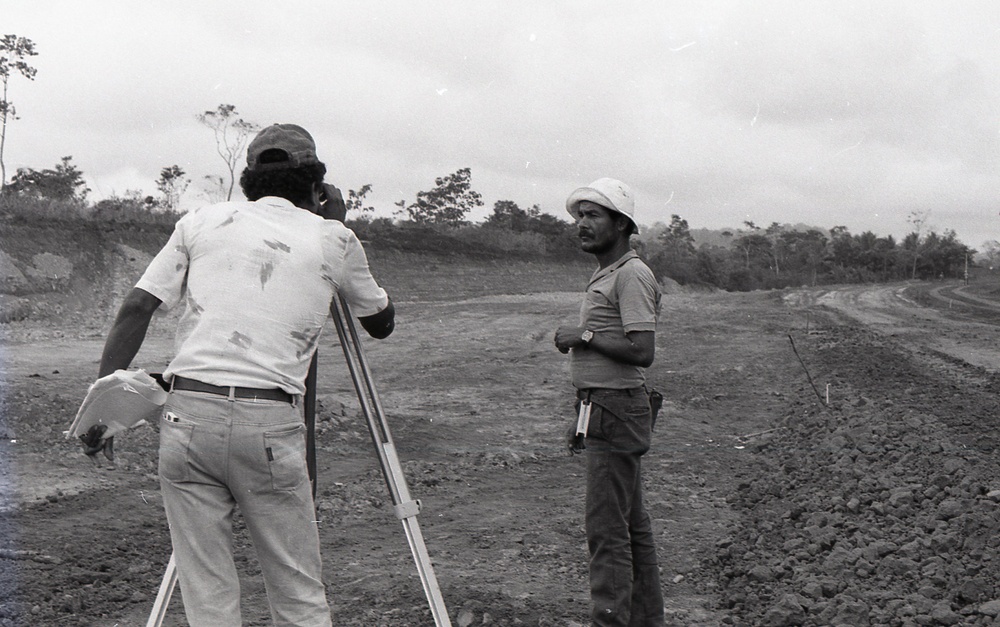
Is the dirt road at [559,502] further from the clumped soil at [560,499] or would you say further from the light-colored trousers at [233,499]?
the light-colored trousers at [233,499]

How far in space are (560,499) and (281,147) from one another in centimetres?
423

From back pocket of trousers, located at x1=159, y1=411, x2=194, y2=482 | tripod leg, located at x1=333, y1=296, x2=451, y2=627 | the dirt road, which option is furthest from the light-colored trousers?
the dirt road

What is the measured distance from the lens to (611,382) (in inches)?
124

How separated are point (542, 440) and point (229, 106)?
2385cm

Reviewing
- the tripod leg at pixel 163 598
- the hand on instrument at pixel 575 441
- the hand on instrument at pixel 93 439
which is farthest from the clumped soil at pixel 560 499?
the hand on instrument at pixel 93 439

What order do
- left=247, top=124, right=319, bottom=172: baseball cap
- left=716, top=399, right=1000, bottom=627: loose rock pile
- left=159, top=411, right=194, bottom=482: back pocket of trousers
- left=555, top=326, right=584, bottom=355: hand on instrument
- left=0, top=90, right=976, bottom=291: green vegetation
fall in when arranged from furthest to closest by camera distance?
left=0, top=90, right=976, bottom=291: green vegetation → left=716, top=399, right=1000, bottom=627: loose rock pile → left=555, top=326, right=584, bottom=355: hand on instrument → left=247, top=124, right=319, bottom=172: baseball cap → left=159, top=411, right=194, bottom=482: back pocket of trousers

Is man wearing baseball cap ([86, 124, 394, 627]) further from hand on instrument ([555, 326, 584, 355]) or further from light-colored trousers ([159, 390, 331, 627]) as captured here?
hand on instrument ([555, 326, 584, 355])

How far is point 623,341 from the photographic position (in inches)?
123

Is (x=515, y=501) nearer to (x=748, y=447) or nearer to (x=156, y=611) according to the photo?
(x=748, y=447)

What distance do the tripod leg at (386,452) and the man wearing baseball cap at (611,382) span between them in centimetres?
68

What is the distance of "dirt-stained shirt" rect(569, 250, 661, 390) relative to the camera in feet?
10.1

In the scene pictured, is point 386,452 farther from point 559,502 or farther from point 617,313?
point 559,502

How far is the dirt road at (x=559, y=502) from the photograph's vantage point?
161 inches

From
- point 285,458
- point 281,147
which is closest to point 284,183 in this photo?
point 281,147
